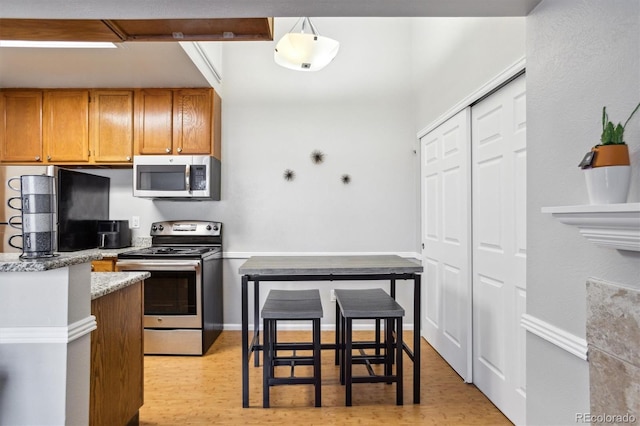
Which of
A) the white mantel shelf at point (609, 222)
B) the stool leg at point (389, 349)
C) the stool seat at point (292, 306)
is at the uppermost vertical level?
the white mantel shelf at point (609, 222)

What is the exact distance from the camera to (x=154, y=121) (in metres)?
3.55

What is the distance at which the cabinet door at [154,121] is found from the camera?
3551mm

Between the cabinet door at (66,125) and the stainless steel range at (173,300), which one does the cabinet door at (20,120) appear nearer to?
the cabinet door at (66,125)

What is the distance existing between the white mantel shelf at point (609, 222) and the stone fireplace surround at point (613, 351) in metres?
0.15

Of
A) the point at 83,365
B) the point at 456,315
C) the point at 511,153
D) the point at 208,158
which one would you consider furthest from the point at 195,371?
the point at 511,153

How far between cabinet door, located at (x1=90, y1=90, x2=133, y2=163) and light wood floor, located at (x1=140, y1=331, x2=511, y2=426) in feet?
6.50

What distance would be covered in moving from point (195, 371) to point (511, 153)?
275 centimetres

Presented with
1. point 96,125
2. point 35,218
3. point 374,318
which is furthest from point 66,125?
point 374,318

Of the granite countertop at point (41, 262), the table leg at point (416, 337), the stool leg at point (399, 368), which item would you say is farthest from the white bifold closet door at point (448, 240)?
the granite countertop at point (41, 262)

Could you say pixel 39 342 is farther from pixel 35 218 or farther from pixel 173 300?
pixel 173 300

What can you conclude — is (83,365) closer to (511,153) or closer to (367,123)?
(511,153)

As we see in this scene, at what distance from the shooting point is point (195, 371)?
2.94 metres

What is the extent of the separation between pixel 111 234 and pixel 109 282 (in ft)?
6.72

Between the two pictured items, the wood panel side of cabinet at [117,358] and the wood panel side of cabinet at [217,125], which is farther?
the wood panel side of cabinet at [217,125]
